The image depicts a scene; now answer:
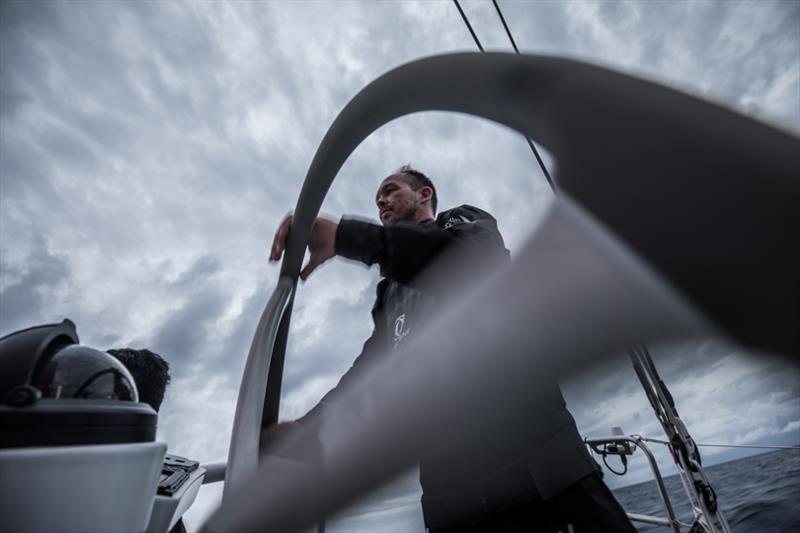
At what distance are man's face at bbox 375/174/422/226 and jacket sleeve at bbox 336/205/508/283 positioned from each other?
546mm

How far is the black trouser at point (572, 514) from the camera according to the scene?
690mm

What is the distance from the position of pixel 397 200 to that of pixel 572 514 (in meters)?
0.89

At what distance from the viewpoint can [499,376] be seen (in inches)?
10.6

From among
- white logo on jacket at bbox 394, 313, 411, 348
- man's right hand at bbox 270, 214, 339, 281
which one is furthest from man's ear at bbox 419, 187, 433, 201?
man's right hand at bbox 270, 214, 339, 281

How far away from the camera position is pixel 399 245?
0.63m

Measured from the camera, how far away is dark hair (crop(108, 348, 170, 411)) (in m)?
0.91

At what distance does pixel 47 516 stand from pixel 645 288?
425 mm

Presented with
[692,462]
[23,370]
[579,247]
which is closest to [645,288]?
[579,247]

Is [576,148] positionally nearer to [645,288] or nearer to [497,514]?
[645,288]

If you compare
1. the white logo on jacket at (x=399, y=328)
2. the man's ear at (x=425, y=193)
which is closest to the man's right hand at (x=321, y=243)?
the white logo on jacket at (x=399, y=328)

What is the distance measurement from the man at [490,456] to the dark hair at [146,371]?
1.50 ft

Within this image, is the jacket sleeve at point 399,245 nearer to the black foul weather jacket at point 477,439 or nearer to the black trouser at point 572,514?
the black foul weather jacket at point 477,439

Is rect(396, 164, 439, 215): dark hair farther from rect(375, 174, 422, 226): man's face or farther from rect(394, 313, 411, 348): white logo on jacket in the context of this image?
rect(394, 313, 411, 348): white logo on jacket

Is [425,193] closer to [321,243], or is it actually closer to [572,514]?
[321,243]
